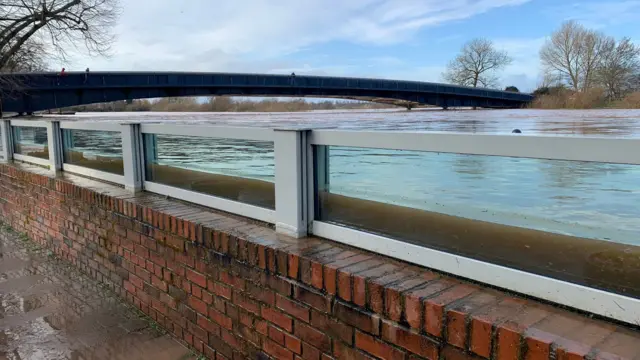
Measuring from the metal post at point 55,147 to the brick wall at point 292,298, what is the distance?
1355 mm

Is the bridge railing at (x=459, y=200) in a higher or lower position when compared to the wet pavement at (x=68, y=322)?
higher

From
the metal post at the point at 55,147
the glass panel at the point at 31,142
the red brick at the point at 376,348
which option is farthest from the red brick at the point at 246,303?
the glass panel at the point at 31,142

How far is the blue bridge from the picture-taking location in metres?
23.8

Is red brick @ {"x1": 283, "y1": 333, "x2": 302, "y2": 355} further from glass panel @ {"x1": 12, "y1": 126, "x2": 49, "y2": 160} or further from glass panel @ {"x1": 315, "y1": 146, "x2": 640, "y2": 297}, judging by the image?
glass panel @ {"x1": 12, "y1": 126, "x2": 49, "y2": 160}

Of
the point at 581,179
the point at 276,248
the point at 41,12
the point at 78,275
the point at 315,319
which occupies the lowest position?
the point at 78,275

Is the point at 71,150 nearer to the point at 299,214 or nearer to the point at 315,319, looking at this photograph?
the point at 299,214

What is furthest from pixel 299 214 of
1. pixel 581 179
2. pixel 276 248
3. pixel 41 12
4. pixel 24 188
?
pixel 41 12

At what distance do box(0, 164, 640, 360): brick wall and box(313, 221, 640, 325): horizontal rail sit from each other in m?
0.04

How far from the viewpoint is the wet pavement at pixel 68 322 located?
118 inches

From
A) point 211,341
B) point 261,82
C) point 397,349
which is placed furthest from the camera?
point 261,82

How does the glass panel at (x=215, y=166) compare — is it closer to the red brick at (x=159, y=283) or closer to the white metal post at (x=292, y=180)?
the white metal post at (x=292, y=180)

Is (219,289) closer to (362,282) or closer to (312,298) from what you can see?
(312,298)

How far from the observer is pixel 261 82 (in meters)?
27.8

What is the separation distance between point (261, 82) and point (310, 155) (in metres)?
26.2
